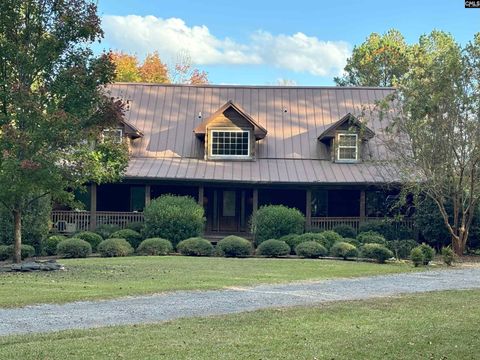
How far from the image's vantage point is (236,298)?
482 inches

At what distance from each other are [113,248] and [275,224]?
6.76 m

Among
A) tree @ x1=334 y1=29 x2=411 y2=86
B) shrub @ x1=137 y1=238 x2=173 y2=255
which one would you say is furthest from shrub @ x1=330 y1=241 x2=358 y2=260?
tree @ x1=334 y1=29 x2=411 y2=86

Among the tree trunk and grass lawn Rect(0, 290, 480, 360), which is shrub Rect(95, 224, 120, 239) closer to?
the tree trunk

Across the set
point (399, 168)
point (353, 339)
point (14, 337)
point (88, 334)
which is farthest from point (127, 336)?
A: point (399, 168)

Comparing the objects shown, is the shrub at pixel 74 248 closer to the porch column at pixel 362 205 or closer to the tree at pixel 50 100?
the tree at pixel 50 100

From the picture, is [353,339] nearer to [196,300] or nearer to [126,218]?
[196,300]

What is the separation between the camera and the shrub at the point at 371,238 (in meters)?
23.9

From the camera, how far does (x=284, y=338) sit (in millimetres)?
8406

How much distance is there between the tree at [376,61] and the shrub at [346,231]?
92.2 ft

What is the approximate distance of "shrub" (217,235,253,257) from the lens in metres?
23.0

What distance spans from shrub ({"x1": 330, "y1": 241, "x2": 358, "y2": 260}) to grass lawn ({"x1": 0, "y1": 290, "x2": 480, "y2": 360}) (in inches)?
444

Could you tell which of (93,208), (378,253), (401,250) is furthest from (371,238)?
(93,208)

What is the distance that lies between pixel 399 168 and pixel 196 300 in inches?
561

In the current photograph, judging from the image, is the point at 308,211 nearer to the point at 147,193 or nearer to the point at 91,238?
the point at 147,193
